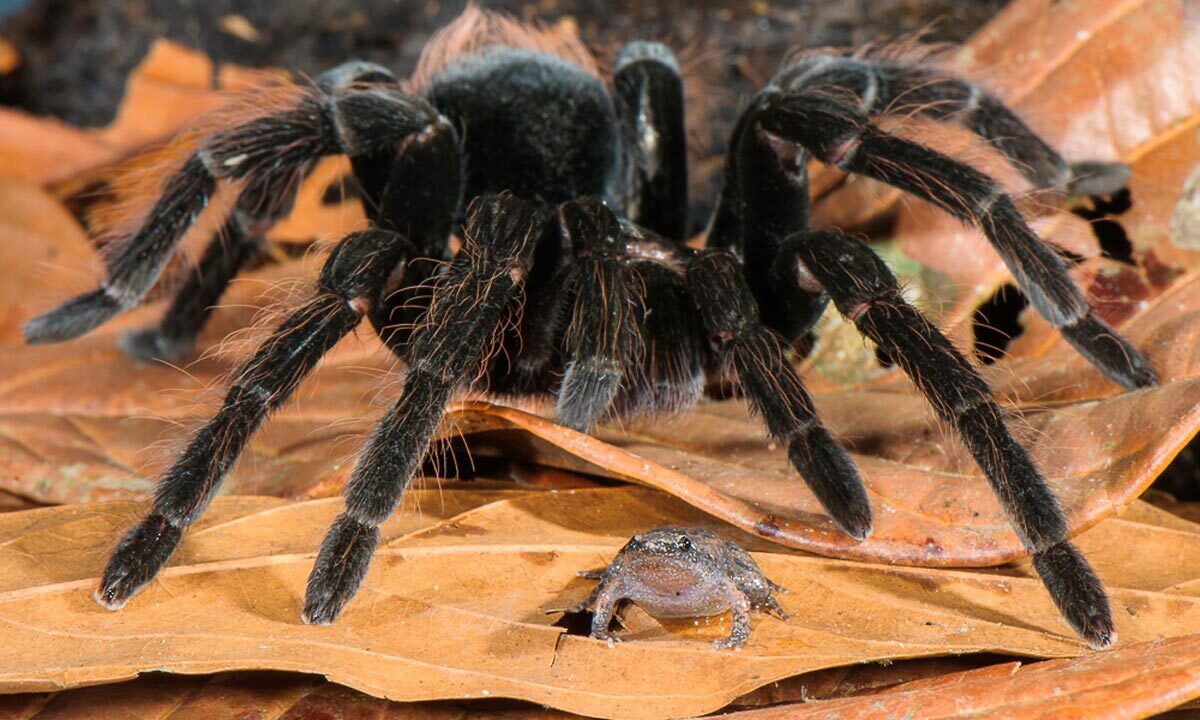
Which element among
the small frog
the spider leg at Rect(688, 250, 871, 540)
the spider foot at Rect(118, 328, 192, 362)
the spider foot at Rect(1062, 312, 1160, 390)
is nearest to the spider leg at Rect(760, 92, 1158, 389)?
the spider foot at Rect(1062, 312, 1160, 390)

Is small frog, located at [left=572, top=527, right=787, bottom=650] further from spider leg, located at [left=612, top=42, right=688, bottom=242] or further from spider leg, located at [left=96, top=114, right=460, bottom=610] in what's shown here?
spider leg, located at [left=612, top=42, right=688, bottom=242]

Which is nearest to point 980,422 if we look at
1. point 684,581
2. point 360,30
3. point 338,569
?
point 684,581

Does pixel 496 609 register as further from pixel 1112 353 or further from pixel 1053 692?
pixel 1112 353

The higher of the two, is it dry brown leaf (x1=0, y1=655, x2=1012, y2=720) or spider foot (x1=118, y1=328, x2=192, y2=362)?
dry brown leaf (x1=0, y1=655, x2=1012, y2=720)

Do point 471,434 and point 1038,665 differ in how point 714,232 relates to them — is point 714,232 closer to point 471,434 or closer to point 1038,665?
point 471,434

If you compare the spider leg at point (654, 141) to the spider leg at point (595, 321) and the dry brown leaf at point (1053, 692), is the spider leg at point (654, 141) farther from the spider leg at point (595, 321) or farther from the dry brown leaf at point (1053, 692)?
the dry brown leaf at point (1053, 692)

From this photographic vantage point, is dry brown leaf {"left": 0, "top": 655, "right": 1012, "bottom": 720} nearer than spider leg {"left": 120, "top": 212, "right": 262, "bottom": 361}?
Yes
